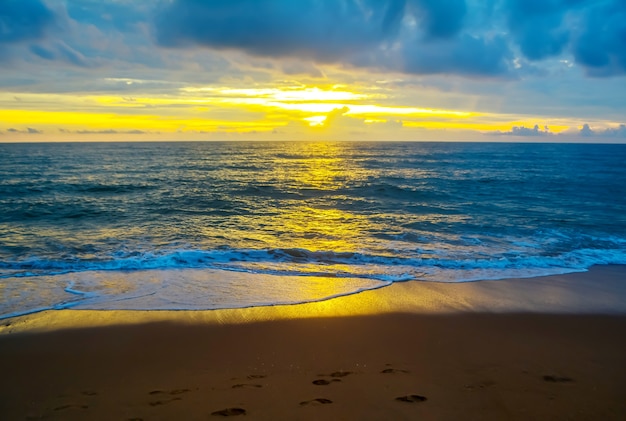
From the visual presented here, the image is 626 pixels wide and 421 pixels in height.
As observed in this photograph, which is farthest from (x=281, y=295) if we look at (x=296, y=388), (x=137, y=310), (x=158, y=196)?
(x=158, y=196)

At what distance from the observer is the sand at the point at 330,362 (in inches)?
185

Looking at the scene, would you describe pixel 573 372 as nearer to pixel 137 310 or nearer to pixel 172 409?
pixel 172 409

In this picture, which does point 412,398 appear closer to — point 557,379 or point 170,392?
point 557,379

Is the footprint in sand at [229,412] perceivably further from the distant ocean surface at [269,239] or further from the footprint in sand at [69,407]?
the distant ocean surface at [269,239]

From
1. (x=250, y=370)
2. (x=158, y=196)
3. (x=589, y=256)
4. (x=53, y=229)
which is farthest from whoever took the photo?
(x=158, y=196)

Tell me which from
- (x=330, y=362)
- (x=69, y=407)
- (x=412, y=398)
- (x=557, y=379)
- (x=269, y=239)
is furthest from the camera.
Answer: (x=269, y=239)

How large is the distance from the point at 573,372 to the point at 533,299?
331cm

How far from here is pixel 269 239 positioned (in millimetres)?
14125

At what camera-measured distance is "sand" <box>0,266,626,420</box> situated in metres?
4.71

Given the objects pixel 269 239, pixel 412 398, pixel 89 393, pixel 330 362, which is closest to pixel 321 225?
pixel 269 239

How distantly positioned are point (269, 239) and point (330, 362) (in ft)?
28.2

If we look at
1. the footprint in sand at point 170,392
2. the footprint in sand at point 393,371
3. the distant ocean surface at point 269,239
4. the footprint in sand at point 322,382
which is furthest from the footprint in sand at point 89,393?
the footprint in sand at point 393,371

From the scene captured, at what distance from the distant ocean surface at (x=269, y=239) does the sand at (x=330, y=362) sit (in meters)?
1.16

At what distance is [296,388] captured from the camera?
16.6 feet
